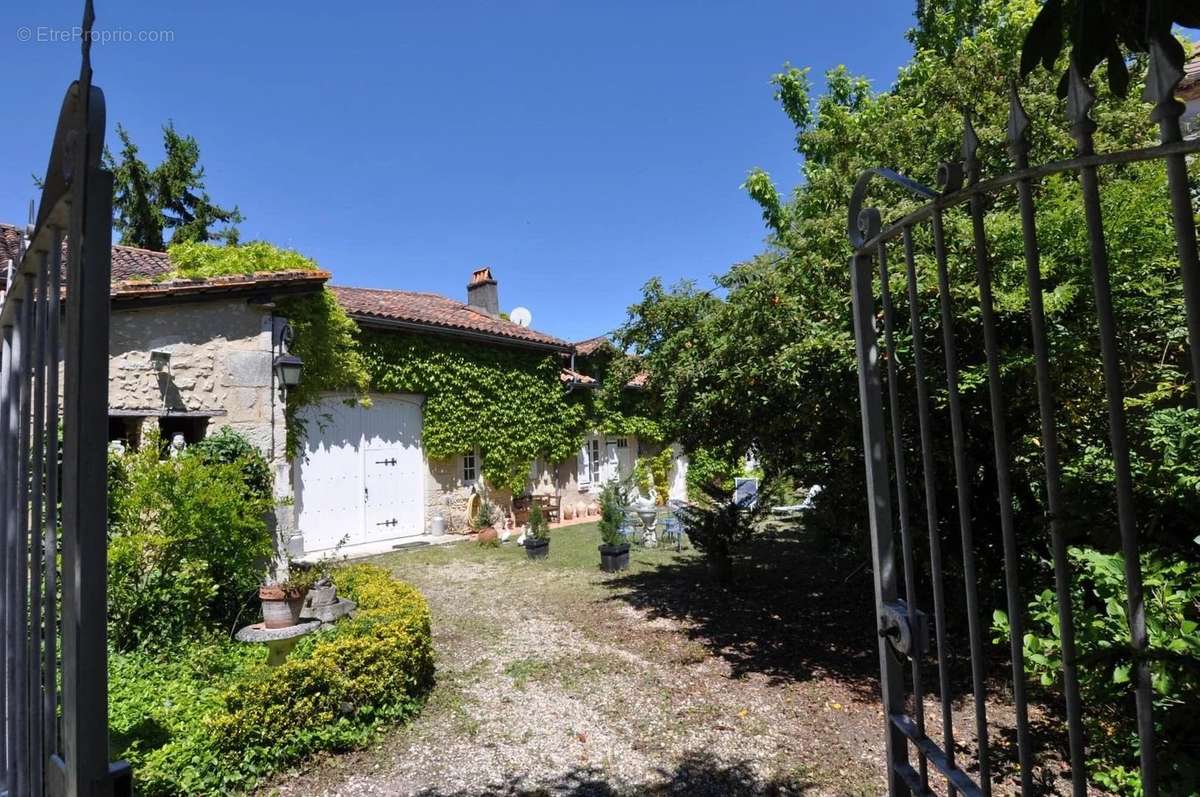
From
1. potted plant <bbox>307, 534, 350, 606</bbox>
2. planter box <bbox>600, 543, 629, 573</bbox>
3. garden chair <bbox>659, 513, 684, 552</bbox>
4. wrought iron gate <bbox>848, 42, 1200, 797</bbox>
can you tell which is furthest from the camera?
garden chair <bbox>659, 513, 684, 552</bbox>

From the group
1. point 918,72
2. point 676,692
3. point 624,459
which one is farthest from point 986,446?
point 624,459

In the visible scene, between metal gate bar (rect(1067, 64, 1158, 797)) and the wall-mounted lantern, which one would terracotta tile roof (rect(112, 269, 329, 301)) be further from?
metal gate bar (rect(1067, 64, 1158, 797))

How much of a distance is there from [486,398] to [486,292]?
14.5ft

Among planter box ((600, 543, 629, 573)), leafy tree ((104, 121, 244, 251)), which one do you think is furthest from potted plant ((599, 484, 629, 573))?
leafy tree ((104, 121, 244, 251))

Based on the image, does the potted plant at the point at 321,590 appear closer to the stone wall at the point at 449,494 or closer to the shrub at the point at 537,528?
the shrub at the point at 537,528

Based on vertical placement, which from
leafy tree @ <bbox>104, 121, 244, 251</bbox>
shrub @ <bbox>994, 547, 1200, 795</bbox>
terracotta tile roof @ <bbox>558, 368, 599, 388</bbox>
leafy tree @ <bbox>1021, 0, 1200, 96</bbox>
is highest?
leafy tree @ <bbox>104, 121, 244, 251</bbox>

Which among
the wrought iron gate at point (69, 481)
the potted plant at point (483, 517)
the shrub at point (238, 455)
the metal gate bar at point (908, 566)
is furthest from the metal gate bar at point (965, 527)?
the potted plant at point (483, 517)

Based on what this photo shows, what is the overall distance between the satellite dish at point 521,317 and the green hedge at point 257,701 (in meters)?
11.9

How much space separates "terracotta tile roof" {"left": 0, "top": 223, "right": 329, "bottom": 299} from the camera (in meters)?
6.42

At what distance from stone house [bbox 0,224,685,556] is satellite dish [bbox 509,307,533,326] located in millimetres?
424

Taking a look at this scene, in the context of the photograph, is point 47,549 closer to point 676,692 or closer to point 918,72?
point 676,692

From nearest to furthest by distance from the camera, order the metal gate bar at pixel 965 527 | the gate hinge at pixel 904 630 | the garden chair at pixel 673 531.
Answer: the metal gate bar at pixel 965 527 < the gate hinge at pixel 904 630 < the garden chair at pixel 673 531

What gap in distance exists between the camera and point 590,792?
3.67m

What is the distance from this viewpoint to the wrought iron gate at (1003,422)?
0.96 metres
